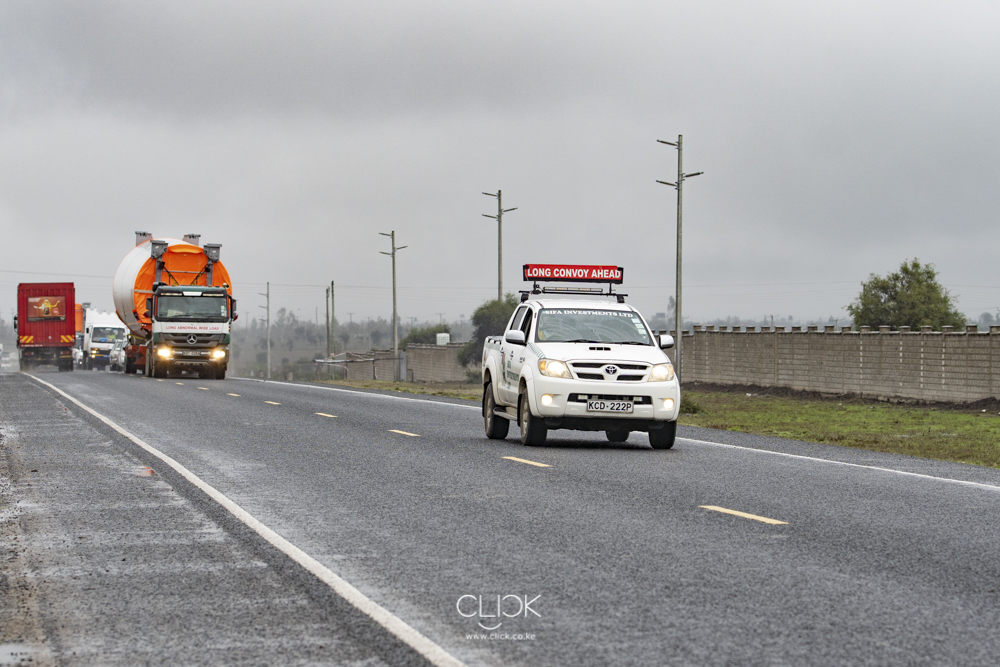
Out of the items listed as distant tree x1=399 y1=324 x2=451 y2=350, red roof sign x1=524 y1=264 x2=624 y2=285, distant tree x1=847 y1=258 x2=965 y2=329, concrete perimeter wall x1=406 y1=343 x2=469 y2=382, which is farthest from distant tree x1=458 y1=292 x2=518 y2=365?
red roof sign x1=524 y1=264 x2=624 y2=285

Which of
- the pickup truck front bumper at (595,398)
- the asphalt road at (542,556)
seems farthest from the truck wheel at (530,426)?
the asphalt road at (542,556)

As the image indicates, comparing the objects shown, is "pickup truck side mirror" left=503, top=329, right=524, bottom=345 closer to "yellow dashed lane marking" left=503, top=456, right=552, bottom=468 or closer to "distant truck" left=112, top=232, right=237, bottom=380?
"yellow dashed lane marking" left=503, top=456, right=552, bottom=468

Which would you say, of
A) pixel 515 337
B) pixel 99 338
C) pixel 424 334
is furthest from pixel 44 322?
pixel 424 334

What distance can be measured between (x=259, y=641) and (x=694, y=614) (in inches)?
87.7

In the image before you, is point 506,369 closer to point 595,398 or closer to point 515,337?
point 515,337

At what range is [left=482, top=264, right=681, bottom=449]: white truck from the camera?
15.8 metres

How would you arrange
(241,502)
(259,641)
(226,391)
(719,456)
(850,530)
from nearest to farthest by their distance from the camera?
(259,641), (850,530), (241,502), (719,456), (226,391)

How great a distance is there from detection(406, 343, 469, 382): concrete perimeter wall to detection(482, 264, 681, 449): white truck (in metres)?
70.2

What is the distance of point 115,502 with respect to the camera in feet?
35.6

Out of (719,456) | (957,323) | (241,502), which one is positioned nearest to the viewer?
(241,502)

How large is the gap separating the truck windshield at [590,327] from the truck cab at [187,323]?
26971 millimetres

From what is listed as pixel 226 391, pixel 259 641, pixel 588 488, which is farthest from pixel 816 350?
pixel 259 641

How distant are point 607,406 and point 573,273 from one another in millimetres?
3355

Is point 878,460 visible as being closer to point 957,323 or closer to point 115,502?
point 115,502
